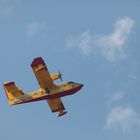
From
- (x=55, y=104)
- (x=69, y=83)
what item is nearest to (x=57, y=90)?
(x=69, y=83)

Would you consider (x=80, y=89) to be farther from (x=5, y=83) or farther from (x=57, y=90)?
(x=5, y=83)

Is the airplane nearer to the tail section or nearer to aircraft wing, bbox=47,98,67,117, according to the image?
the tail section

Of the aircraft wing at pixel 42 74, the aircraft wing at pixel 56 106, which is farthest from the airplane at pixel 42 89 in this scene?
the aircraft wing at pixel 56 106

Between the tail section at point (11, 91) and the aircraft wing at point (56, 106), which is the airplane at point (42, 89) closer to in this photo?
the tail section at point (11, 91)

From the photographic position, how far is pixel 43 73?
91.2 meters

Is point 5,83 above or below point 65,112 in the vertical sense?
above

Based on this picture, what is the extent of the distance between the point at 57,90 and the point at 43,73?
4.03 meters

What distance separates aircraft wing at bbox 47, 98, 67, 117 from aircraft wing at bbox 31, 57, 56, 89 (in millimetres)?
8869

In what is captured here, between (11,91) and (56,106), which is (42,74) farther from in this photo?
(56,106)

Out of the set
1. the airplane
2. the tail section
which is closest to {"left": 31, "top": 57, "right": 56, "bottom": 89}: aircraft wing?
the airplane

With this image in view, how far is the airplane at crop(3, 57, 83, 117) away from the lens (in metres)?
90.6

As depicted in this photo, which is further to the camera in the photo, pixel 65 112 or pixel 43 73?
pixel 65 112

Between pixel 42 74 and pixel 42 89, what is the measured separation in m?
3.00

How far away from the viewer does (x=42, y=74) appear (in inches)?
3593
